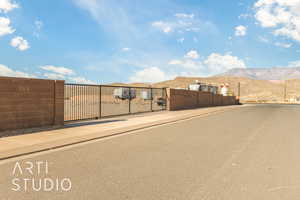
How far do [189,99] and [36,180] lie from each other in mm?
24888

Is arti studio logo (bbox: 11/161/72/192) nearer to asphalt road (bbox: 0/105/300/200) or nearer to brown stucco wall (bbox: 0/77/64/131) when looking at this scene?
asphalt road (bbox: 0/105/300/200)

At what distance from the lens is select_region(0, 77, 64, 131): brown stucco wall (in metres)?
9.07

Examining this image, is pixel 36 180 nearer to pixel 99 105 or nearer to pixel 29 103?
pixel 29 103

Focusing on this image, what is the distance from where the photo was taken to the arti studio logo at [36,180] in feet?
13.7

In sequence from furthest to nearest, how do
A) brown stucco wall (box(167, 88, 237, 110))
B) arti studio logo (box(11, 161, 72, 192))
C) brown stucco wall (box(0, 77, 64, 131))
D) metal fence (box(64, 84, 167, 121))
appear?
brown stucco wall (box(167, 88, 237, 110))
metal fence (box(64, 84, 167, 121))
brown stucco wall (box(0, 77, 64, 131))
arti studio logo (box(11, 161, 72, 192))

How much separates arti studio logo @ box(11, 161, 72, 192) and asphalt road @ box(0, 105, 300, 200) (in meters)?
0.02

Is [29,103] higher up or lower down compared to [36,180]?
higher up

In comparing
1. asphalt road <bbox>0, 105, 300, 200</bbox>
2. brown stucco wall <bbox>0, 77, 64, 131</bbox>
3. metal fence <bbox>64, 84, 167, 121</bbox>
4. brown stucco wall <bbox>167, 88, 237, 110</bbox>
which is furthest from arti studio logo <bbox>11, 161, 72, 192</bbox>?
brown stucco wall <bbox>167, 88, 237, 110</bbox>

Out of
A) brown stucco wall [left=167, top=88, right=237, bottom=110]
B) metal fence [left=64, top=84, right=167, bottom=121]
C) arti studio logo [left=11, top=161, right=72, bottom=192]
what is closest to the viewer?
arti studio logo [left=11, top=161, right=72, bottom=192]

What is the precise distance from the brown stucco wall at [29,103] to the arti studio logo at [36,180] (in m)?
4.58

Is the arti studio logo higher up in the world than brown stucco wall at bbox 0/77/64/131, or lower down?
lower down

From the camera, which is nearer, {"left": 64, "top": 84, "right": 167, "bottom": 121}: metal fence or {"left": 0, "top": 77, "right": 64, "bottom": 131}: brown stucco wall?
{"left": 0, "top": 77, "right": 64, "bottom": 131}: brown stucco wall

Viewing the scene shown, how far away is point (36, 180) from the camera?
4523 mm

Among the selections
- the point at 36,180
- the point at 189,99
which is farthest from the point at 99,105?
the point at 189,99
